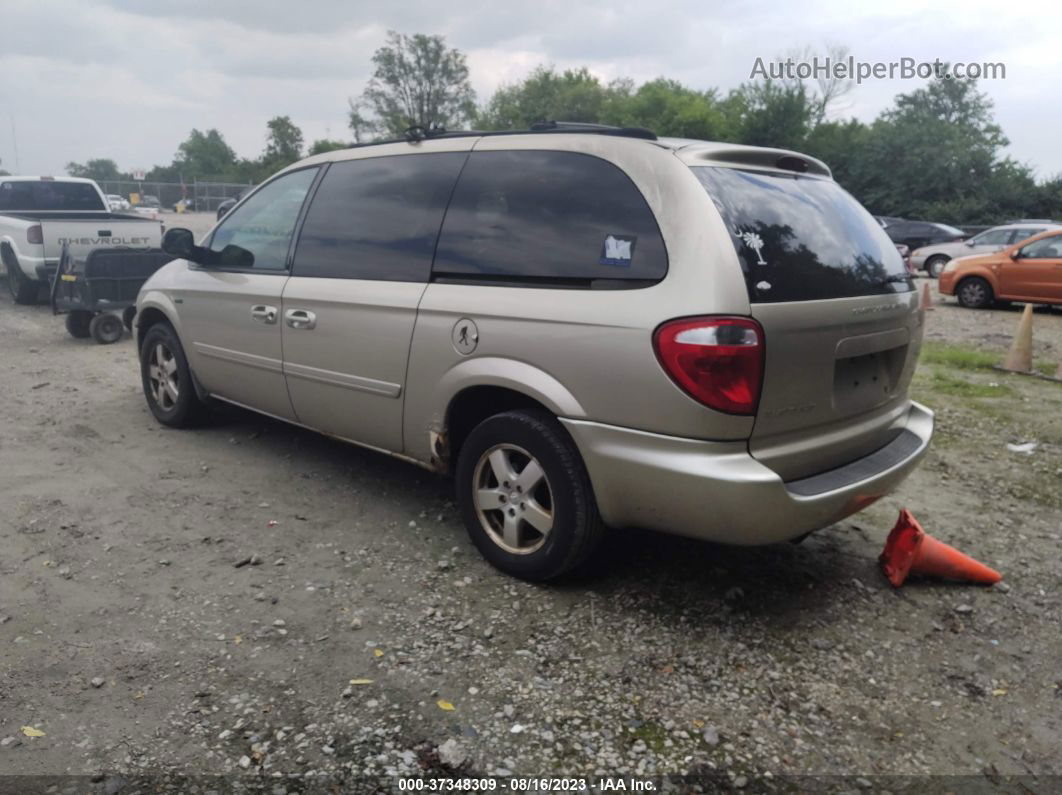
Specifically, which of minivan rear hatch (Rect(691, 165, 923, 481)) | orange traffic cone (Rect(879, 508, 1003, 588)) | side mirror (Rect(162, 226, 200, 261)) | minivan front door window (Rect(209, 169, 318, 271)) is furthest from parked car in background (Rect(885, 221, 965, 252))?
side mirror (Rect(162, 226, 200, 261))

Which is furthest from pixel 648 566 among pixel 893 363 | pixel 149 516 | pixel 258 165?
pixel 258 165

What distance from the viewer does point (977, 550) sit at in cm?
407

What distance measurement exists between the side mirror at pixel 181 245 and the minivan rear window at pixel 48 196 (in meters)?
10.3

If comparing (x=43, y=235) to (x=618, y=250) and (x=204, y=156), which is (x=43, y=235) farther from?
(x=204, y=156)

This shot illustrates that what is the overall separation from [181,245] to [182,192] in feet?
152

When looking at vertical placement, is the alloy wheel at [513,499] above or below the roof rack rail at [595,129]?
below

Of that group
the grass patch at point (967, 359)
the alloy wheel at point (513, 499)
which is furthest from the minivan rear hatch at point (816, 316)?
the grass patch at point (967, 359)

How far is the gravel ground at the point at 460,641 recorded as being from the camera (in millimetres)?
2529

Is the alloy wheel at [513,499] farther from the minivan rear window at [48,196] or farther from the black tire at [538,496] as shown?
the minivan rear window at [48,196]

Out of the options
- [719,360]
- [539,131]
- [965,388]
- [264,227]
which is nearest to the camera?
[719,360]

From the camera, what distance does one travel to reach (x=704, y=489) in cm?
288

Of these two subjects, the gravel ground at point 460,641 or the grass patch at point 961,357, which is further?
the grass patch at point 961,357

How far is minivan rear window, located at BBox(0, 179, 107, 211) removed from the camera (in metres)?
13.2

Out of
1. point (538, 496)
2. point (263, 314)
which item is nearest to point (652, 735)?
point (538, 496)
